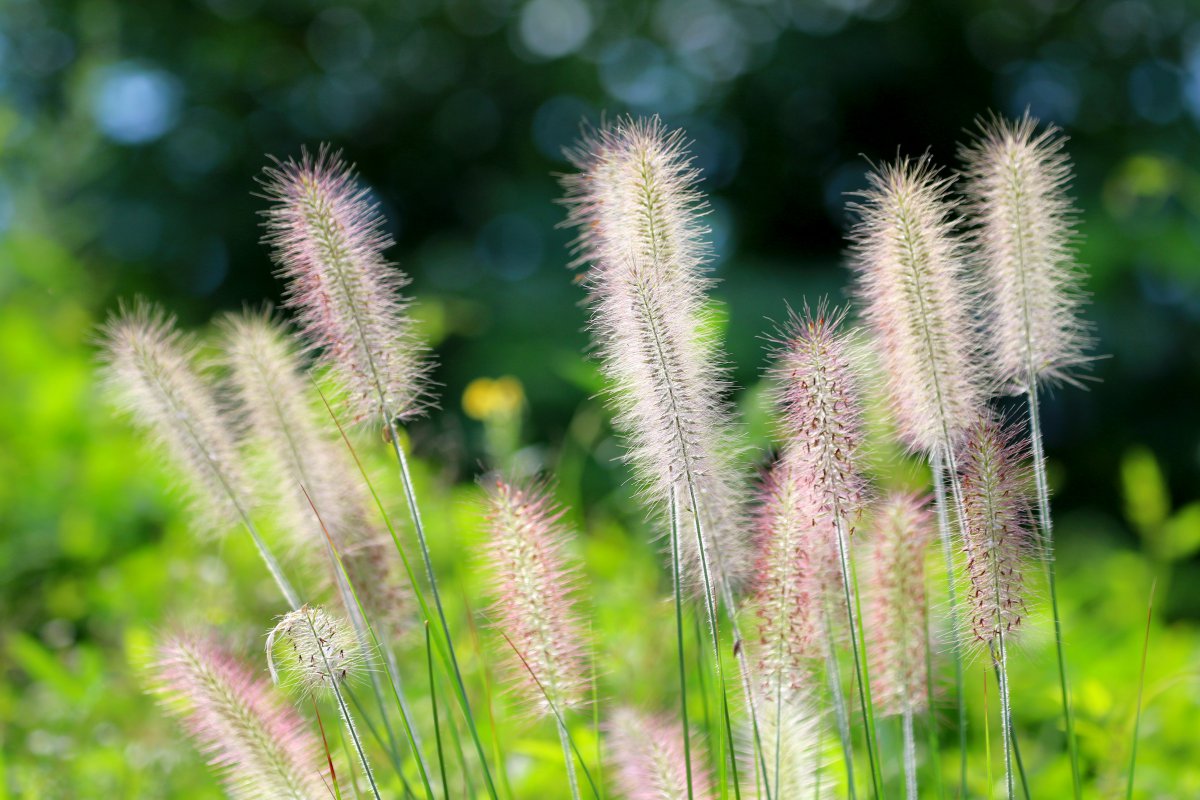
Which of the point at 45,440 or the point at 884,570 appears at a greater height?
the point at 45,440

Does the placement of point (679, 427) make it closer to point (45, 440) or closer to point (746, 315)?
point (45, 440)

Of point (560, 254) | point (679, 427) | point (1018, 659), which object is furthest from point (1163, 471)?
point (679, 427)

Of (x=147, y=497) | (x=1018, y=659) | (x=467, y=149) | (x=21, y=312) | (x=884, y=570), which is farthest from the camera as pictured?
(x=467, y=149)

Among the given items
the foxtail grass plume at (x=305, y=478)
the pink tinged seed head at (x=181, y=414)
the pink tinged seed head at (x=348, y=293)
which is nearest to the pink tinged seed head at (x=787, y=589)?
the pink tinged seed head at (x=348, y=293)

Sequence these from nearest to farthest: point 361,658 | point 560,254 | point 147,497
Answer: point 361,658, point 147,497, point 560,254

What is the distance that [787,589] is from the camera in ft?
4.56

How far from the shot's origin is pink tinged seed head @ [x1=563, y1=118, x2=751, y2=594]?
1277mm

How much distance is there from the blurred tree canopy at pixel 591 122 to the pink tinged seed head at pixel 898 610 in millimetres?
6089

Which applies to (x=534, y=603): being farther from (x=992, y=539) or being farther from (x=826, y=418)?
(x=992, y=539)

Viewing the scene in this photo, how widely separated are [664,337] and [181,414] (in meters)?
0.78

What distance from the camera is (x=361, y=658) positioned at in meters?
1.47

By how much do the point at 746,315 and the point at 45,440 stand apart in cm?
497

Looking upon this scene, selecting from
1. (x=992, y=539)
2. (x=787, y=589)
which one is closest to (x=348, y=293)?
(x=787, y=589)

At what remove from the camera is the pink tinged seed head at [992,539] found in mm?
1260
